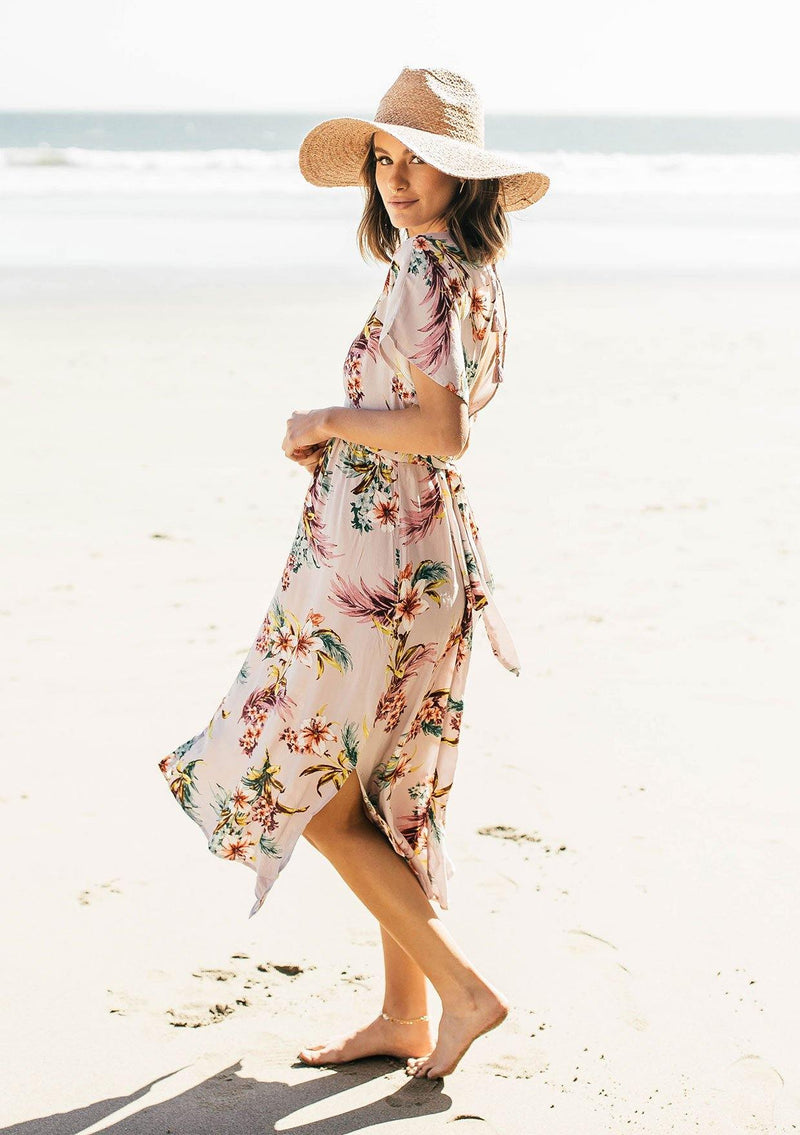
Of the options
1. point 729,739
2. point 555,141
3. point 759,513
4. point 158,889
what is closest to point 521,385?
point 759,513

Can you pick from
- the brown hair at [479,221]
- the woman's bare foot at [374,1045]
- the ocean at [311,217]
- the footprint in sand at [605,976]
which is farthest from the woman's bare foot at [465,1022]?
the ocean at [311,217]

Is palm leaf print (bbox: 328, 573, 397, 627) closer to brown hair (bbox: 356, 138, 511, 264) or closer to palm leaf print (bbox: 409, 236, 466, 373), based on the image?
palm leaf print (bbox: 409, 236, 466, 373)

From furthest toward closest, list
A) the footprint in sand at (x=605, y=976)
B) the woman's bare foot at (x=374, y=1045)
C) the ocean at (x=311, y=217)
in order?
the ocean at (x=311, y=217) < the footprint in sand at (x=605, y=976) < the woman's bare foot at (x=374, y=1045)

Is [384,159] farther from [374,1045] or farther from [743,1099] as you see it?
[743,1099]

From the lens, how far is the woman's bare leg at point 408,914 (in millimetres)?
2432

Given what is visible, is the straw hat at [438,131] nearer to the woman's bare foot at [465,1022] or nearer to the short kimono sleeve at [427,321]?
the short kimono sleeve at [427,321]

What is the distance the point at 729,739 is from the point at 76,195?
21177 millimetres

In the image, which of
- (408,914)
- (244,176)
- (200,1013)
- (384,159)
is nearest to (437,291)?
(384,159)

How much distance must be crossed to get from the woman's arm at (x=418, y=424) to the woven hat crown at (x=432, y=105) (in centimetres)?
49

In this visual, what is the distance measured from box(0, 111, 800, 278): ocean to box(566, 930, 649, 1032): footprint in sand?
3.74 meters

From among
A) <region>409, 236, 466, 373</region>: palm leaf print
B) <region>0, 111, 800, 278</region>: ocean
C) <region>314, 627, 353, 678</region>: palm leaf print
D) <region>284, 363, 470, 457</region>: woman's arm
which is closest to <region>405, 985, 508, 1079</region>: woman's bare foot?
<region>314, 627, 353, 678</region>: palm leaf print

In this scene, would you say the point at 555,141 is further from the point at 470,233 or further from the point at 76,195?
the point at 470,233

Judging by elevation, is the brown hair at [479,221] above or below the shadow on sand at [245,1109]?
above

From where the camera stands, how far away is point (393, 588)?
2367mm
